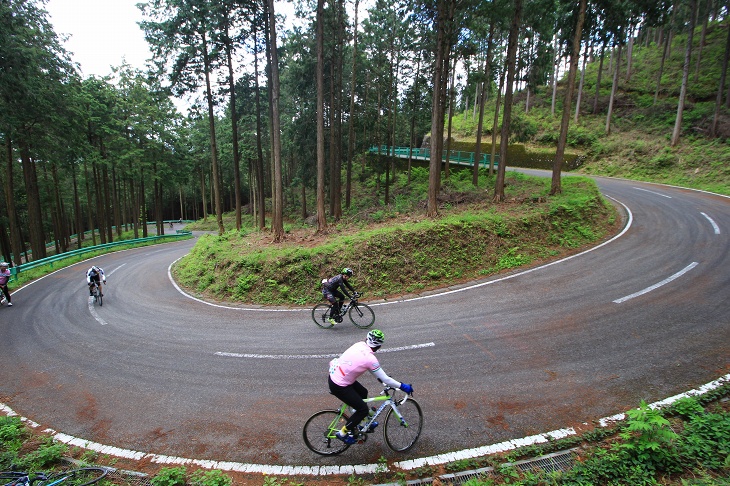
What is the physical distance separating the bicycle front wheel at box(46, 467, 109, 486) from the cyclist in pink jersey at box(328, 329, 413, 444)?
3389mm

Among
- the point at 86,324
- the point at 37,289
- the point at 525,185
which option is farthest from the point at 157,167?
the point at 525,185

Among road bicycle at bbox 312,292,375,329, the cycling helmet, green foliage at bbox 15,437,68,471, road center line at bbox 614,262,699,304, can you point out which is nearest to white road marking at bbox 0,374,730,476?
green foliage at bbox 15,437,68,471

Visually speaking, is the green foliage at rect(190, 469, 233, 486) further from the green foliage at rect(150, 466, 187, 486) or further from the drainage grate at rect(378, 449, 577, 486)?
the drainage grate at rect(378, 449, 577, 486)

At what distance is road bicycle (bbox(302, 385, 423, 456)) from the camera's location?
517 cm

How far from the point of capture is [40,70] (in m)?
17.7

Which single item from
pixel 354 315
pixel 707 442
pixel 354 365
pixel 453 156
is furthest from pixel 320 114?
pixel 453 156

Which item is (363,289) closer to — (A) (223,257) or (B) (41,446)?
Result: (A) (223,257)

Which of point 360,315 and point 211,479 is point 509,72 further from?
point 211,479

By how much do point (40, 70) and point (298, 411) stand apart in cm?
2334

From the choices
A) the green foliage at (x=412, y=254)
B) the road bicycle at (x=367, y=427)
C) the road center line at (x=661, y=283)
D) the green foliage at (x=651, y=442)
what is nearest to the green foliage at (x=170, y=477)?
the road bicycle at (x=367, y=427)

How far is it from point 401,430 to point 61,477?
4.95 metres

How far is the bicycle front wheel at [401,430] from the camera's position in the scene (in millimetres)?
5188

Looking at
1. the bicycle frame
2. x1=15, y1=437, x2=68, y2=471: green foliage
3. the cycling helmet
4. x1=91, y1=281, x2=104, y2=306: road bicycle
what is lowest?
x1=15, y1=437, x2=68, y2=471: green foliage

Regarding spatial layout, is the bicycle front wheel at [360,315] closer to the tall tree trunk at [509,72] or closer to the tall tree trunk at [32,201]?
the tall tree trunk at [509,72]
